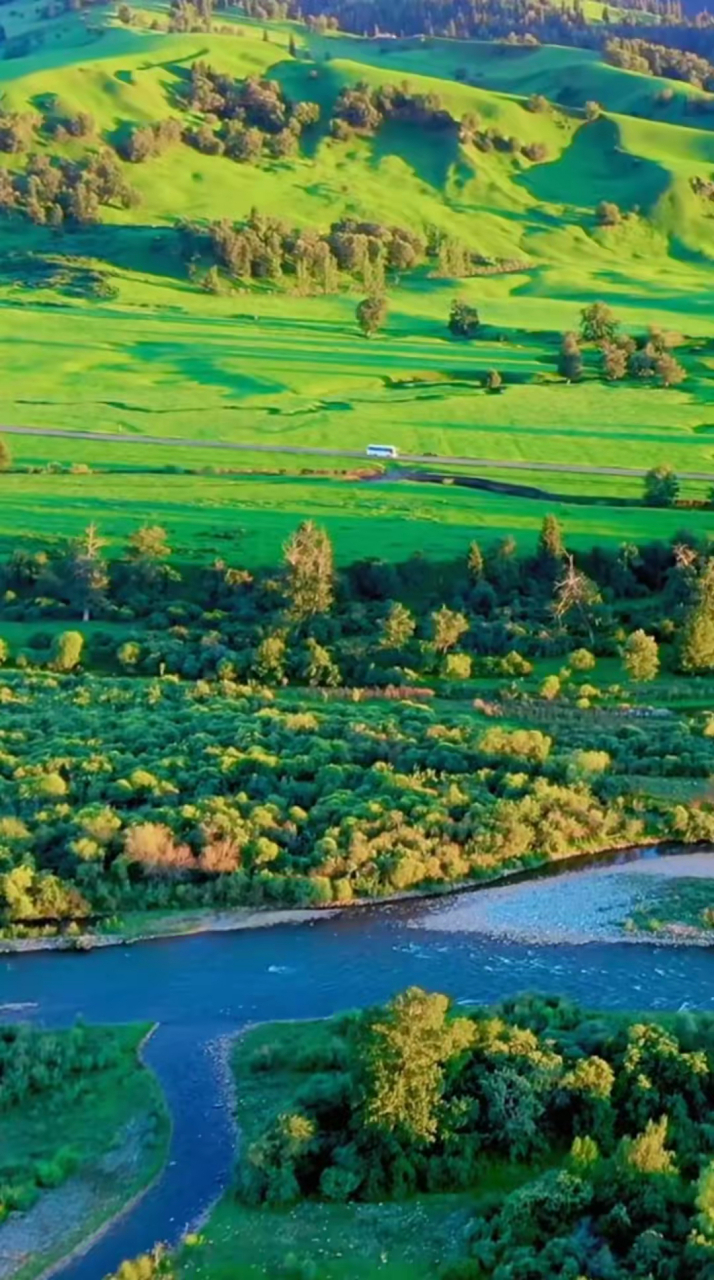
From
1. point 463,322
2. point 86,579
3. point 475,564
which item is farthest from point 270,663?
point 463,322

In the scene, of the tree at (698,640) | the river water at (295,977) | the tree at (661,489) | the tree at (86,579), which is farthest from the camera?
the tree at (661,489)

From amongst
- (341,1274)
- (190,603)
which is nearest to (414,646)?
(190,603)

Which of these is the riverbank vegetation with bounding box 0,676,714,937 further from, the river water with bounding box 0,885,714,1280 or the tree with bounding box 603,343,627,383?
the tree with bounding box 603,343,627,383

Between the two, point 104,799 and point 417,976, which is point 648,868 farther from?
point 104,799

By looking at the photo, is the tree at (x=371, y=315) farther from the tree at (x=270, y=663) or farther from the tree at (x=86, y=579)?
the tree at (x=270, y=663)

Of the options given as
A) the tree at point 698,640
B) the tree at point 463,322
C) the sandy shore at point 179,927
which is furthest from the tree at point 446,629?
the tree at point 463,322

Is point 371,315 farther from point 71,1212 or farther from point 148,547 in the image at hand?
point 71,1212
